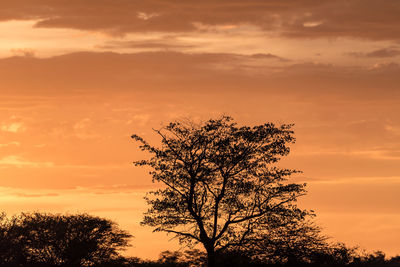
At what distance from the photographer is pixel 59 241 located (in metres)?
71.9

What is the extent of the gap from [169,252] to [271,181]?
16572 millimetres

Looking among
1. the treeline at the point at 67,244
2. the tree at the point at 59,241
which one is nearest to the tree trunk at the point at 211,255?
the treeline at the point at 67,244

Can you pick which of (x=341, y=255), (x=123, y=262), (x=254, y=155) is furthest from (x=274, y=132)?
(x=123, y=262)

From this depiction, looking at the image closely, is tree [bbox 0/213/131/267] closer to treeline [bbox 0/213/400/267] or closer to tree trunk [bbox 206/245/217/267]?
treeline [bbox 0/213/400/267]

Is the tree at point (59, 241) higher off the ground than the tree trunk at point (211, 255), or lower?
higher

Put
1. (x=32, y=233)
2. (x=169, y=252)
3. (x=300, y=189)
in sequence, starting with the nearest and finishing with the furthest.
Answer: (x=300, y=189) < (x=169, y=252) < (x=32, y=233)

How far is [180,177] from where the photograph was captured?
178ft

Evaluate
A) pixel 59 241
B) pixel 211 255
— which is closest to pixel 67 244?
pixel 59 241

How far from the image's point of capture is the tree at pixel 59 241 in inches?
2785

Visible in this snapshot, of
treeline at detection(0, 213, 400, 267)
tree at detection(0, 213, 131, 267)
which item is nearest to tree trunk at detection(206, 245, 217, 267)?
treeline at detection(0, 213, 400, 267)

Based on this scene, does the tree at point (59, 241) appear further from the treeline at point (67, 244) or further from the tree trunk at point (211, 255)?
the tree trunk at point (211, 255)

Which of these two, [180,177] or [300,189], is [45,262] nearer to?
[180,177]

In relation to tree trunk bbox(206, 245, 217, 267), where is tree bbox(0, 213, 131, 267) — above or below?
above

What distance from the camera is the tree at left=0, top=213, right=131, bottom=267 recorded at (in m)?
70.8
